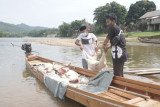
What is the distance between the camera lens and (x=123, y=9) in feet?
197

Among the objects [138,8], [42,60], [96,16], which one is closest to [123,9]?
[138,8]

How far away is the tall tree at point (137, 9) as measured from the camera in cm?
5527

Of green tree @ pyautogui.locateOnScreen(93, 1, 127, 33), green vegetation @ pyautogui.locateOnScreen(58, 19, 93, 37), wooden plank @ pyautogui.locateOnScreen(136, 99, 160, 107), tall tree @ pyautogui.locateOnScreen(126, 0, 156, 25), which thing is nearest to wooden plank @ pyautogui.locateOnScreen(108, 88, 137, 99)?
wooden plank @ pyautogui.locateOnScreen(136, 99, 160, 107)

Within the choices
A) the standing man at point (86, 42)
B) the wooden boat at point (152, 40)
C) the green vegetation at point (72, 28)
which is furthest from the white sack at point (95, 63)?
the green vegetation at point (72, 28)

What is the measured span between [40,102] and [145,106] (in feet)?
12.8

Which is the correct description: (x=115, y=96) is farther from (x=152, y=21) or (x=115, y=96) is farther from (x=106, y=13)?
(x=106, y=13)

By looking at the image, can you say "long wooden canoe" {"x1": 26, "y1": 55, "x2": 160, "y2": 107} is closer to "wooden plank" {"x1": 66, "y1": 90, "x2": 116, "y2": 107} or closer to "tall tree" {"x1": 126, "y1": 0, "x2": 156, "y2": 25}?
"wooden plank" {"x1": 66, "y1": 90, "x2": 116, "y2": 107}

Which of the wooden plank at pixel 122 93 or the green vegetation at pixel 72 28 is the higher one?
the green vegetation at pixel 72 28

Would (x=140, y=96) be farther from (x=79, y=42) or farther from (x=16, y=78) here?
(x=16, y=78)

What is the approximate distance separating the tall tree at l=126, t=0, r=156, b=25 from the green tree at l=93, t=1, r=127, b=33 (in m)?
2.85

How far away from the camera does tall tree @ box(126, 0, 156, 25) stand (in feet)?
181

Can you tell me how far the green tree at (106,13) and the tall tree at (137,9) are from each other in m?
2.85

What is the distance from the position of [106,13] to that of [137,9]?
33.1ft

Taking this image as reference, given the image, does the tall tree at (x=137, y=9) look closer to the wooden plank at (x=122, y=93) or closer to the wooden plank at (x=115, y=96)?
the wooden plank at (x=122, y=93)
